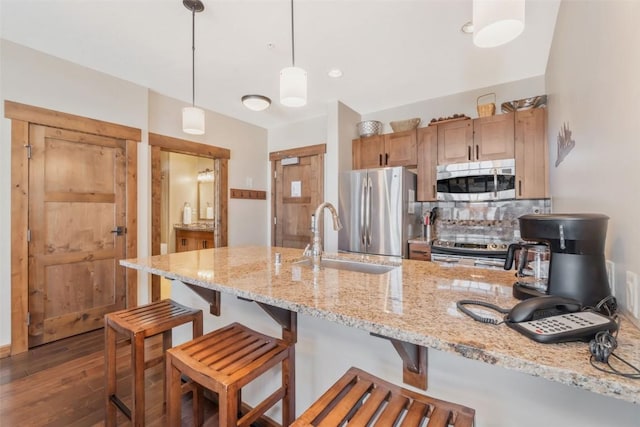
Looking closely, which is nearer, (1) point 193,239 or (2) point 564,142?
(2) point 564,142

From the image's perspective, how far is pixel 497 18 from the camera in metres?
1.04

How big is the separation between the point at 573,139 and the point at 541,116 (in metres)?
1.35

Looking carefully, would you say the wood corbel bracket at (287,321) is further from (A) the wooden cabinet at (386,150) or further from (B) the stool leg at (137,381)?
(A) the wooden cabinet at (386,150)

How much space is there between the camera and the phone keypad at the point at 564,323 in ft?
2.19

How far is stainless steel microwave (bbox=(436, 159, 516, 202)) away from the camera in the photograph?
2887 mm

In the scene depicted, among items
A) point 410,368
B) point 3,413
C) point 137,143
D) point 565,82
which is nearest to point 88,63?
point 137,143

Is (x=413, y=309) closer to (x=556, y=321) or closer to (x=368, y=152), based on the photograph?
(x=556, y=321)

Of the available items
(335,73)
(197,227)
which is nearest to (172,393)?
(335,73)

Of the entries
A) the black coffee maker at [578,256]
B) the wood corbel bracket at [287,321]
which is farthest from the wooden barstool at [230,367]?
the black coffee maker at [578,256]

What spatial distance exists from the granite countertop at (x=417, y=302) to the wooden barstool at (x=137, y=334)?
0.27 m

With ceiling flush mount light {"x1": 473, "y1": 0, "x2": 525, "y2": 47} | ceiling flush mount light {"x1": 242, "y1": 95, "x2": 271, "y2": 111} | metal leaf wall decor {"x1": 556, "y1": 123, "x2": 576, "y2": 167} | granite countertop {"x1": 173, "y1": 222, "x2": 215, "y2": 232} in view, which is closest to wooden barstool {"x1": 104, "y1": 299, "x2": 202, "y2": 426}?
ceiling flush mount light {"x1": 473, "y1": 0, "x2": 525, "y2": 47}

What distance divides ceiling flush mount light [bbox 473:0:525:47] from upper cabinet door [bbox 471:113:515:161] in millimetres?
2040

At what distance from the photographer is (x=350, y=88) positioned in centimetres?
321

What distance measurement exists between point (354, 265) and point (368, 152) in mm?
2193
